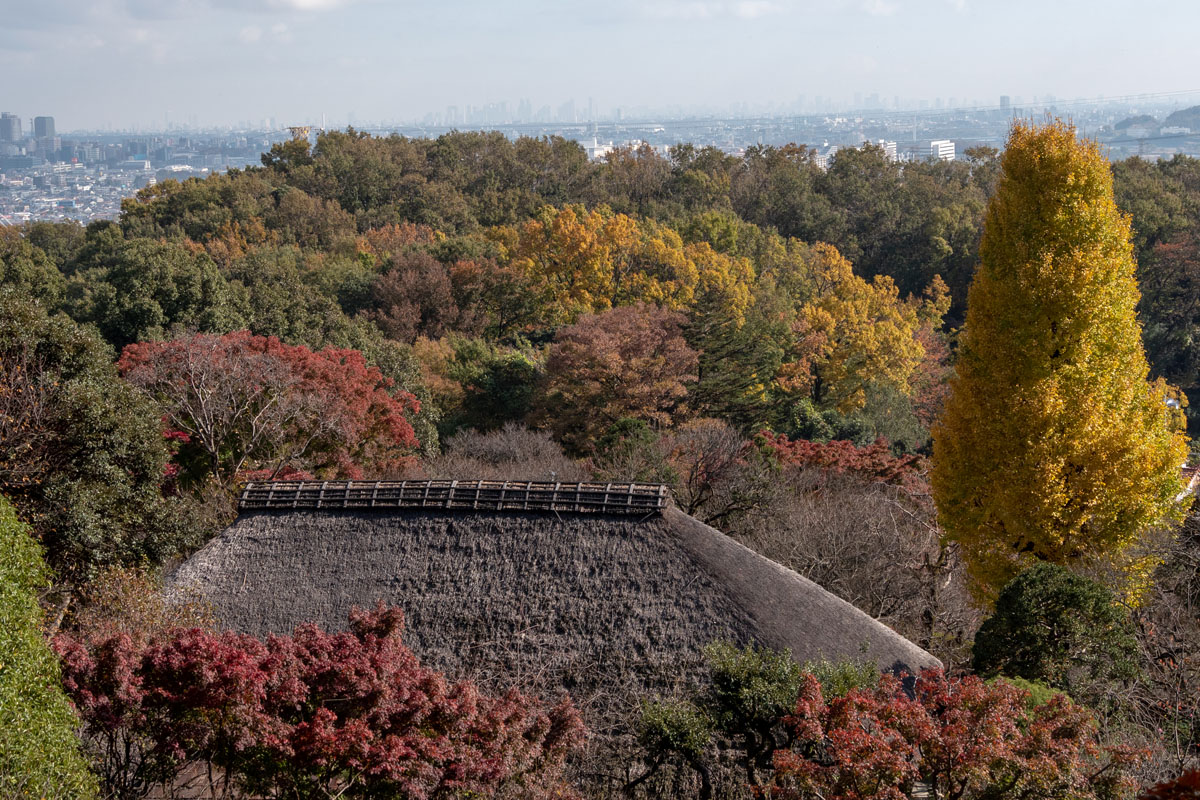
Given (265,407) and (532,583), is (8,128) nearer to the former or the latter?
(265,407)

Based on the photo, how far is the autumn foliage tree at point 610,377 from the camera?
23.0m

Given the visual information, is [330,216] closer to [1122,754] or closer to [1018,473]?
[1018,473]

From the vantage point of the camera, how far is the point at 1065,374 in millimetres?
A: 11875

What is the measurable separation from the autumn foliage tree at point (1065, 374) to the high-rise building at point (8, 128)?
12774 cm

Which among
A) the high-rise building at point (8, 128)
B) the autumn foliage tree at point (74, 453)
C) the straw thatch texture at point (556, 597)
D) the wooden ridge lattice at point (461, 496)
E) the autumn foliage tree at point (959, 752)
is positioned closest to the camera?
the autumn foliage tree at point (959, 752)

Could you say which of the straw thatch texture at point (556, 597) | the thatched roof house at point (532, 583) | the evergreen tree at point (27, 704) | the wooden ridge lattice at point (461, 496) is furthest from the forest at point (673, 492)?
the wooden ridge lattice at point (461, 496)

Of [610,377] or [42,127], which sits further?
[42,127]

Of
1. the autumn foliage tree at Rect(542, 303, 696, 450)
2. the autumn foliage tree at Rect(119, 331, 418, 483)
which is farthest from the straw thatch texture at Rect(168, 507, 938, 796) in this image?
the autumn foliage tree at Rect(542, 303, 696, 450)

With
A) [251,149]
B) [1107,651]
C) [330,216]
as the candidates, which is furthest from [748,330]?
[251,149]

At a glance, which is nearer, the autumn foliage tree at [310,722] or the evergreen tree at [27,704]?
the evergreen tree at [27,704]

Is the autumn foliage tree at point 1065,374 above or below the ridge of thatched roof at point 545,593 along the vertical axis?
above

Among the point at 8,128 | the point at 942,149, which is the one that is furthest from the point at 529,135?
the point at 8,128

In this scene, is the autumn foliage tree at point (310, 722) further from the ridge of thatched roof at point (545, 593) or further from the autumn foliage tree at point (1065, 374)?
the autumn foliage tree at point (1065, 374)

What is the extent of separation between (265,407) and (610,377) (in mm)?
9018
